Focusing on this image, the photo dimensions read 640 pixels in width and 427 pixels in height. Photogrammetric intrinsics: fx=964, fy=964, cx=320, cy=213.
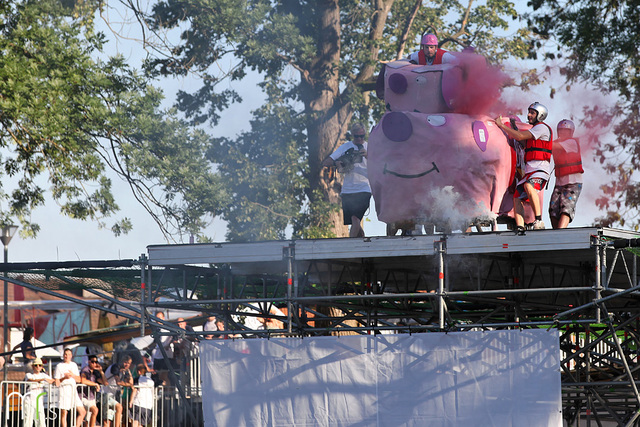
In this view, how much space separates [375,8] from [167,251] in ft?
45.3

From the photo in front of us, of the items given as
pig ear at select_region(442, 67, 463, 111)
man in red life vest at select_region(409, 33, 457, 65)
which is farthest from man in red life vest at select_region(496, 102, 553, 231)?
man in red life vest at select_region(409, 33, 457, 65)

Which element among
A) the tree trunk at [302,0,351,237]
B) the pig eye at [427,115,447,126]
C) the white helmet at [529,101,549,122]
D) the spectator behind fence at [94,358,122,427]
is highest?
the tree trunk at [302,0,351,237]

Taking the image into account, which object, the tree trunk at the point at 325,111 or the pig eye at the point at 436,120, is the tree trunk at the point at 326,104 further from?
the pig eye at the point at 436,120

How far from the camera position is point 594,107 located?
654 inches

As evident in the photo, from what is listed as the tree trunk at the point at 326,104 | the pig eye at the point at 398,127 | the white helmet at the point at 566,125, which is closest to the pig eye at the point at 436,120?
the pig eye at the point at 398,127

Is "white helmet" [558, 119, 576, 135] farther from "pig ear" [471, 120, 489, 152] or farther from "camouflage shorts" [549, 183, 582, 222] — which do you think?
"pig ear" [471, 120, 489, 152]

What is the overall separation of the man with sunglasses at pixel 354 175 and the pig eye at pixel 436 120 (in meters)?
1.68

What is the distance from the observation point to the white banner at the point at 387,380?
38.3 ft

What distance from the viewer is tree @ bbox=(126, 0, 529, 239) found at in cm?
2292

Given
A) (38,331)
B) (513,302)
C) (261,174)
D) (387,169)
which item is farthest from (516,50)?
(38,331)

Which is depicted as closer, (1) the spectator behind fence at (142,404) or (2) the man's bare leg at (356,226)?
(2) the man's bare leg at (356,226)

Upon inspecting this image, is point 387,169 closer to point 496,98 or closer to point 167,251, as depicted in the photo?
point 496,98

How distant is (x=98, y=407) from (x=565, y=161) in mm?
8196

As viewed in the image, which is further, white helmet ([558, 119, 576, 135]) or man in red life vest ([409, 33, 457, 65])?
white helmet ([558, 119, 576, 135])
